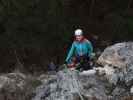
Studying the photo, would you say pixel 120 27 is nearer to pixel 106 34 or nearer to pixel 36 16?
pixel 106 34

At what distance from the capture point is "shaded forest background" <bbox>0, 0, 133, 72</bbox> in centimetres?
1523

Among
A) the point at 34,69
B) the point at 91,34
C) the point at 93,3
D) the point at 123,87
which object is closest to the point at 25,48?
the point at 34,69

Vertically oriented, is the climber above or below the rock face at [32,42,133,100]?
above

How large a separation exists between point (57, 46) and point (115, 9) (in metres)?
3.46

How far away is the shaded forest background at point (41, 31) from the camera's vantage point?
50.0ft

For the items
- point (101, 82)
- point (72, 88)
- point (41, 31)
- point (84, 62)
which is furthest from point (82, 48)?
point (41, 31)

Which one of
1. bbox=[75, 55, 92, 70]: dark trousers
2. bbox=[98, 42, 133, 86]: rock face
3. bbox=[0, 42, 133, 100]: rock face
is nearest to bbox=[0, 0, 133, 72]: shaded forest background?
bbox=[0, 42, 133, 100]: rock face

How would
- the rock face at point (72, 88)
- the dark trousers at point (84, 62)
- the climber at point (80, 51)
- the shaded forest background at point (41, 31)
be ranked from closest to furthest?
1. the rock face at point (72, 88)
2. the dark trousers at point (84, 62)
3. the climber at point (80, 51)
4. the shaded forest background at point (41, 31)

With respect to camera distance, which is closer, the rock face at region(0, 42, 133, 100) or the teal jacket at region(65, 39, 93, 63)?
the rock face at region(0, 42, 133, 100)

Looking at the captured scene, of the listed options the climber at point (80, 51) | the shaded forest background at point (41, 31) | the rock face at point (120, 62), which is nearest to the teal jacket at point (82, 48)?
the climber at point (80, 51)

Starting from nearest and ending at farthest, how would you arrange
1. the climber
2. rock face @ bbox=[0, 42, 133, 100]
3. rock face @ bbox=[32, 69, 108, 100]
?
rock face @ bbox=[32, 69, 108, 100], rock face @ bbox=[0, 42, 133, 100], the climber

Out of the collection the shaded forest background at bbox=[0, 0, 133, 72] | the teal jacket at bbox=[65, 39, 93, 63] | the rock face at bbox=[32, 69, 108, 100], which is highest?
the shaded forest background at bbox=[0, 0, 133, 72]

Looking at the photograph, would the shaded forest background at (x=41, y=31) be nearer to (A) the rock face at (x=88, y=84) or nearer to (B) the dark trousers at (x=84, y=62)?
(A) the rock face at (x=88, y=84)

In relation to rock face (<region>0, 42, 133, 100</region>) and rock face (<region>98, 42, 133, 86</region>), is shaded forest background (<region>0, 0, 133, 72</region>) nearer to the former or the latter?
rock face (<region>0, 42, 133, 100</region>)
